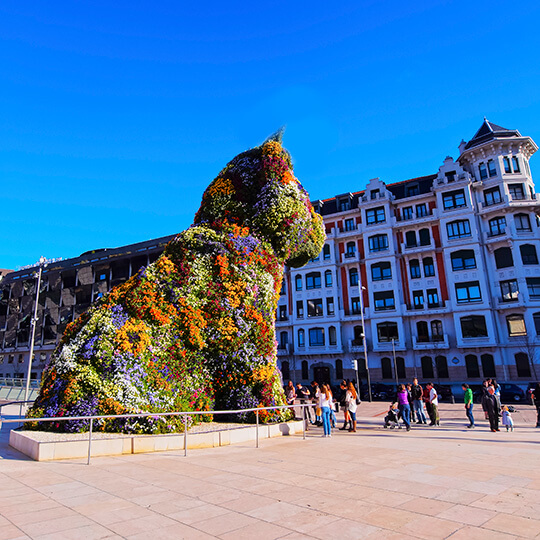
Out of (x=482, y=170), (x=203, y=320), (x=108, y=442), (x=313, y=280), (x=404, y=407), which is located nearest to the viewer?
(x=108, y=442)

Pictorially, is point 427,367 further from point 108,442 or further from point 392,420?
point 108,442

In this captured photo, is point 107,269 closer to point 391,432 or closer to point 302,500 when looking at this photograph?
point 391,432

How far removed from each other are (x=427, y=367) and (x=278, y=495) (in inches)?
1513

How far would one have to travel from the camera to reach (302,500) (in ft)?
18.4

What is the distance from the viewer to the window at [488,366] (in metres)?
37.8

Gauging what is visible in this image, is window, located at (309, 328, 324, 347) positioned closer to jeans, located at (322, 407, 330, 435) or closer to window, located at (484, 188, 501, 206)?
window, located at (484, 188, 501, 206)

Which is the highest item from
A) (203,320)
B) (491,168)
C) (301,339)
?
(491,168)

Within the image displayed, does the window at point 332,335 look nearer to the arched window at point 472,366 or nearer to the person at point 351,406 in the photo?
the arched window at point 472,366

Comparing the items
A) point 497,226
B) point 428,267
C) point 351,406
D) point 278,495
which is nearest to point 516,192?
point 497,226

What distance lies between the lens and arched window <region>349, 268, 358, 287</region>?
4619cm

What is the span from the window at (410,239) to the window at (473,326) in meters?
9.43

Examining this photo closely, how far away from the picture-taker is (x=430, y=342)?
40594mm

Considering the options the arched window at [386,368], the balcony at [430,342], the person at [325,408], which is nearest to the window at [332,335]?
the arched window at [386,368]

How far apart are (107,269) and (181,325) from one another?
49427 mm
